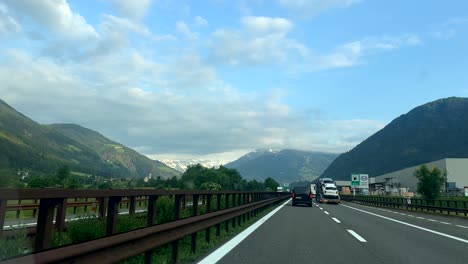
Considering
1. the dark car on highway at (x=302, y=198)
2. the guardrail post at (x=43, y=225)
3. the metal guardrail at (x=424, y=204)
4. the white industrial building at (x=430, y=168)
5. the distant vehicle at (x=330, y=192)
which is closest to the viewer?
the guardrail post at (x=43, y=225)

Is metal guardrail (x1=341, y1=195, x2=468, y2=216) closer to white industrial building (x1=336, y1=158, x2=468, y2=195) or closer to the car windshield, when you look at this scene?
the car windshield

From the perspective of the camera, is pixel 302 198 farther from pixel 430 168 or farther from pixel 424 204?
pixel 430 168

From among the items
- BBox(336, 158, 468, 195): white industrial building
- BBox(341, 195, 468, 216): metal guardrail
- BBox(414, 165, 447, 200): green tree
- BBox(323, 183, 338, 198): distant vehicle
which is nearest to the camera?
BBox(341, 195, 468, 216): metal guardrail

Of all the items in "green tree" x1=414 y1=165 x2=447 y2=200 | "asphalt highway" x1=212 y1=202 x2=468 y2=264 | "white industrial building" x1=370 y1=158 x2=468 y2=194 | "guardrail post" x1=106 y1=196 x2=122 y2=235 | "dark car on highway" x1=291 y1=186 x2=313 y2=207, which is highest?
"white industrial building" x1=370 y1=158 x2=468 y2=194

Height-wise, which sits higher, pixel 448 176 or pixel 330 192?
pixel 448 176

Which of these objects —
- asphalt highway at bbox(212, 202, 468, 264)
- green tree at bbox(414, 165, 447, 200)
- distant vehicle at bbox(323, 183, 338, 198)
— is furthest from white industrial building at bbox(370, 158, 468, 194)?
asphalt highway at bbox(212, 202, 468, 264)

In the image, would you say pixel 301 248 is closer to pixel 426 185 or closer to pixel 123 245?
pixel 123 245

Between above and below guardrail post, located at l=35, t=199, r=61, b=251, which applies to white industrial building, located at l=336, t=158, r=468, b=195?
above

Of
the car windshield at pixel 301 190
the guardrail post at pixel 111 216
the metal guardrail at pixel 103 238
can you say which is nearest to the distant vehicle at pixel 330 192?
the car windshield at pixel 301 190

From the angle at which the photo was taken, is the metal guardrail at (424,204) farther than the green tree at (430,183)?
No

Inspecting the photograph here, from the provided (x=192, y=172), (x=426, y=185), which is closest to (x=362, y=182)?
(x=426, y=185)

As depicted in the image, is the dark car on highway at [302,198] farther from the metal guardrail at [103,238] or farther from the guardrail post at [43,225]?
the guardrail post at [43,225]

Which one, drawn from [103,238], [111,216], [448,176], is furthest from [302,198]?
[448,176]

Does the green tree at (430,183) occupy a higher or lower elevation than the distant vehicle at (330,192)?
higher
